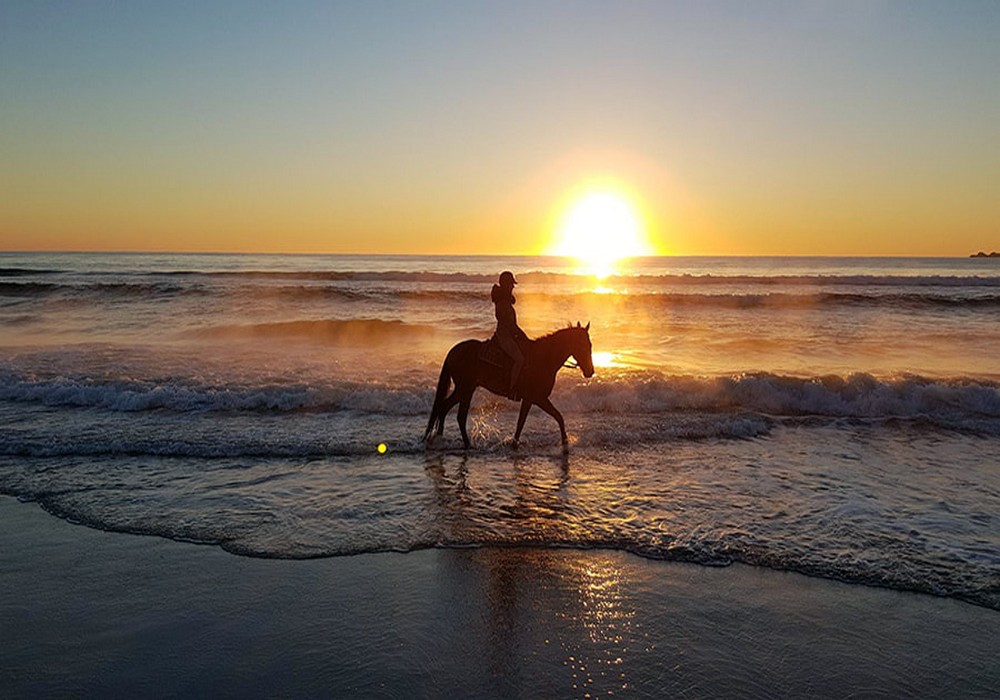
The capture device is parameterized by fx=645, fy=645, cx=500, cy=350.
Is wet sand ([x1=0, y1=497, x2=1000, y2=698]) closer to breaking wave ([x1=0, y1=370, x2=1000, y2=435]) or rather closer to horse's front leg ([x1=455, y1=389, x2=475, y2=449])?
horse's front leg ([x1=455, y1=389, x2=475, y2=449])

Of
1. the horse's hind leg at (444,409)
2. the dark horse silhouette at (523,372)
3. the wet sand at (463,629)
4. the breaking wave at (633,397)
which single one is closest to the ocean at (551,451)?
the breaking wave at (633,397)

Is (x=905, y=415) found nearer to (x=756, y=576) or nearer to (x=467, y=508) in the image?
(x=756, y=576)

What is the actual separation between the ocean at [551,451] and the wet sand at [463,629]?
0.42 metres

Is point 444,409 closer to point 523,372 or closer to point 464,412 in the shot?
point 464,412

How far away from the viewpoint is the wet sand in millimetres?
3648

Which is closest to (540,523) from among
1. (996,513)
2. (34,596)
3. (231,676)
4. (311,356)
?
(231,676)

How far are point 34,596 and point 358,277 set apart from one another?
45.2 m

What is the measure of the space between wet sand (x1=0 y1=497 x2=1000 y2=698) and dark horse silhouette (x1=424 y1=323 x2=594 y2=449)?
3920mm

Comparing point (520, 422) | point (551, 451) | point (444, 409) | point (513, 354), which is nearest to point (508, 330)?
point (513, 354)

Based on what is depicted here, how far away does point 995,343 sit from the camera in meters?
19.7

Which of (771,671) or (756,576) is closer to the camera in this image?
(771,671)

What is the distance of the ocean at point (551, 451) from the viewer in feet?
19.1

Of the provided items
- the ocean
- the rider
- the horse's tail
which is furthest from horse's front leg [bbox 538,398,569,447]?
the horse's tail

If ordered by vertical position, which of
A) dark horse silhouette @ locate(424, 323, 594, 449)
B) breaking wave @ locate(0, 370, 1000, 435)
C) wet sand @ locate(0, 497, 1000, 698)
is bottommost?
wet sand @ locate(0, 497, 1000, 698)
